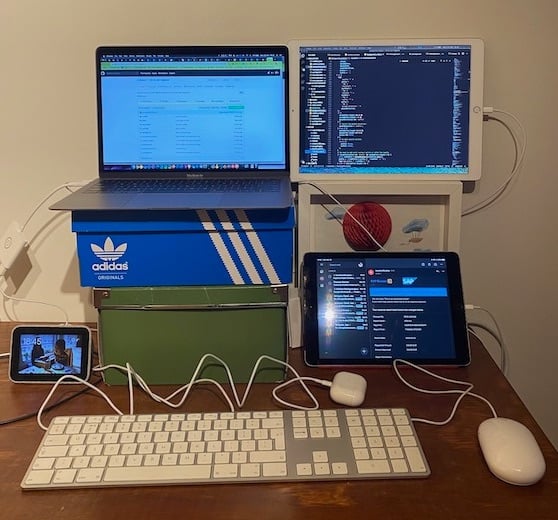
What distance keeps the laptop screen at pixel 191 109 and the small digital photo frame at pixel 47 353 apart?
29cm

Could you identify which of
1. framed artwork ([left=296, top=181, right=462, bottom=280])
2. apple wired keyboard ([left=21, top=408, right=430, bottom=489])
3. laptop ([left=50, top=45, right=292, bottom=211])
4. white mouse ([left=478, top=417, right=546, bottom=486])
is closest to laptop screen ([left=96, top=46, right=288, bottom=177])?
laptop ([left=50, top=45, right=292, bottom=211])

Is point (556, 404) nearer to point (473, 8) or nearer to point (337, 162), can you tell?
point (337, 162)

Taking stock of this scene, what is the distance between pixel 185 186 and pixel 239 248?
19 centimetres

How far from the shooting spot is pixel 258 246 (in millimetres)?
985

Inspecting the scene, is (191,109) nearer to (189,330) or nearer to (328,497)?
(189,330)

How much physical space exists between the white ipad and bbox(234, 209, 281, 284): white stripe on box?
253mm

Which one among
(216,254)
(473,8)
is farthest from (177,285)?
(473,8)

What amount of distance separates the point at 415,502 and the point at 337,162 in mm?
622

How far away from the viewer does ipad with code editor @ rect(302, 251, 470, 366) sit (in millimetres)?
1080

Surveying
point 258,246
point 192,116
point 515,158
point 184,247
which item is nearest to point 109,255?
point 184,247

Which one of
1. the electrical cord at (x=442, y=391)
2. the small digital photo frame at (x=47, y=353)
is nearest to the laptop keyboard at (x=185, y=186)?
the small digital photo frame at (x=47, y=353)

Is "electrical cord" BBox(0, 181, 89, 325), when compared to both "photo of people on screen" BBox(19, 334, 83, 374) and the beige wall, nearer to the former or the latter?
the beige wall

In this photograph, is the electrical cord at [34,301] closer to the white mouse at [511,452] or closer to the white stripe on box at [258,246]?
the white stripe on box at [258,246]

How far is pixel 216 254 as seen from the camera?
985 millimetres
